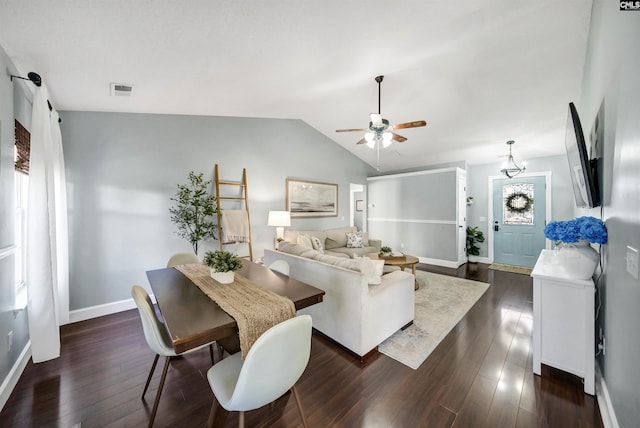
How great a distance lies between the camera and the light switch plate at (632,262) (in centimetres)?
100

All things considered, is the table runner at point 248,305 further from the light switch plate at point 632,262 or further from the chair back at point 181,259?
the light switch plate at point 632,262

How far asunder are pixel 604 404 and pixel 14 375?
4183 millimetres

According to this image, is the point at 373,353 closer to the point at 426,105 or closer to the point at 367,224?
the point at 426,105

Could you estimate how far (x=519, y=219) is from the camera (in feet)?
17.5

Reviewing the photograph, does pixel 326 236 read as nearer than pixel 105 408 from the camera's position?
No

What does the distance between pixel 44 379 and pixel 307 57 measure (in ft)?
12.1

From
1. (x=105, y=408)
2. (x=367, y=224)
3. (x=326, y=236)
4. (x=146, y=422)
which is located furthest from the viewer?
(x=367, y=224)

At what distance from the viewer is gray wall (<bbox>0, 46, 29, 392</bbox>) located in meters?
1.70

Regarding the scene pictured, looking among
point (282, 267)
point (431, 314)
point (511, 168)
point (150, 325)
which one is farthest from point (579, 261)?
point (511, 168)

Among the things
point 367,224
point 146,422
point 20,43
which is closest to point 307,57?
point 20,43

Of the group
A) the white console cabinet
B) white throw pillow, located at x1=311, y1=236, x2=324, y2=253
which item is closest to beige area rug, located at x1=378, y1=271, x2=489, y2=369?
the white console cabinet

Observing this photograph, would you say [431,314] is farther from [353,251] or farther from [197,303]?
[197,303]

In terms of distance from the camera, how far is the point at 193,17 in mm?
1714

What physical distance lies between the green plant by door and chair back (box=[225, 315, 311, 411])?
5.91 metres
